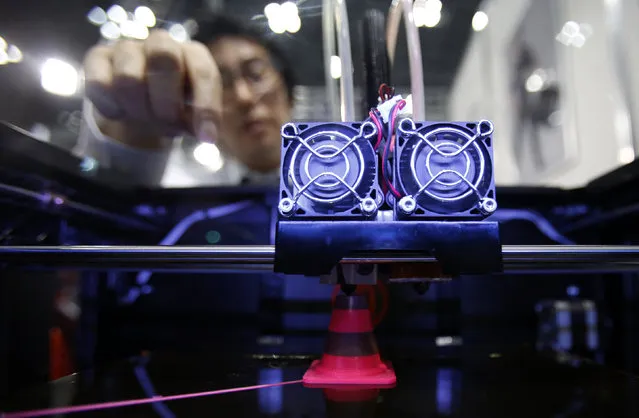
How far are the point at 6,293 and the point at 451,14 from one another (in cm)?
Result: 118

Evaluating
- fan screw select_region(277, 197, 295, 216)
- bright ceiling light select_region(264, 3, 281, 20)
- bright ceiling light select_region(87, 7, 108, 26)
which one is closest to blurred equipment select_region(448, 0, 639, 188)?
bright ceiling light select_region(264, 3, 281, 20)

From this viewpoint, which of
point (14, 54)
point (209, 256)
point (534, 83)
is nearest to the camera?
point (209, 256)

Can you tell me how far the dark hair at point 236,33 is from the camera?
1.09 m

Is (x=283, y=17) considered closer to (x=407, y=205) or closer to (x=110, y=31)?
(x=110, y=31)

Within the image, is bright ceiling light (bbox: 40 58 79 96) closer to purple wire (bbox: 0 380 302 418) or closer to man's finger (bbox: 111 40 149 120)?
man's finger (bbox: 111 40 149 120)

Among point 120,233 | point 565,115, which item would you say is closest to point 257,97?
point 120,233

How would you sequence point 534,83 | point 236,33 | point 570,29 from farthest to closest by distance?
point 534,83 < point 570,29 < point 236,33

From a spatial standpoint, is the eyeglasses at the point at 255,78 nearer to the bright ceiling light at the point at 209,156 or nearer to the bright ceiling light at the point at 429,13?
the bright ceiling light at the point at 209,156

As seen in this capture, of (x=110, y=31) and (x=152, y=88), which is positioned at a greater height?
(x=110, y=31)

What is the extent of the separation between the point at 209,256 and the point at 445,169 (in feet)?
1.16

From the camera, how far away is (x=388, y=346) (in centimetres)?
94

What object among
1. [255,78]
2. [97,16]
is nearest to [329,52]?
[255,78]

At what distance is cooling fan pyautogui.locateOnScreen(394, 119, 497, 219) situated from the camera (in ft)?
1.72

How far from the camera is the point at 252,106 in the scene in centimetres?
116
